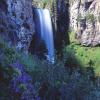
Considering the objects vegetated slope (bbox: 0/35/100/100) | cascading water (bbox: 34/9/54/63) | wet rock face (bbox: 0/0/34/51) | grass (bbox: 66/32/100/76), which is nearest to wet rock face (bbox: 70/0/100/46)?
grass (bbox: 66/32/100/76)

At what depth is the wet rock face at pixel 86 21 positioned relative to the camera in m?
44.1

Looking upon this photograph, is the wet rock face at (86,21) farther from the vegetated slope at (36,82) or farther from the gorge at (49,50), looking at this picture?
the vegetated slope at (36,82)

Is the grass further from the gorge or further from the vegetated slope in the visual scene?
the vegetated slope

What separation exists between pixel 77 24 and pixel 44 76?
36210 millimetres

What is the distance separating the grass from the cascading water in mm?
1964

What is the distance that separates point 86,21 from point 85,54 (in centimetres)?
418

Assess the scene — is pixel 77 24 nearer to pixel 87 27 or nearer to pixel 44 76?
pixel 87 27

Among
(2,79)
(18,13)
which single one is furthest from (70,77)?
(18,13)

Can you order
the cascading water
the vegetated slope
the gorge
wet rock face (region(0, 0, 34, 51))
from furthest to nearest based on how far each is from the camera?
1. the cascading water
2. wet rock face (region(0, 0, 34, 51))
3. the gorge
4. the vegetated slope

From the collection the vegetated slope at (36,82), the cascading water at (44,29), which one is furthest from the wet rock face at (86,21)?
the vegetated slope at (36,82)

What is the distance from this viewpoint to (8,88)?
22.8 feet

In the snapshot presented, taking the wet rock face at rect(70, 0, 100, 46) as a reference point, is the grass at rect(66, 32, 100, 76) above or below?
below

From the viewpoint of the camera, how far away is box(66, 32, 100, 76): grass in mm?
40009

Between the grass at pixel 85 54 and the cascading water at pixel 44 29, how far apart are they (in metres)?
1.96
